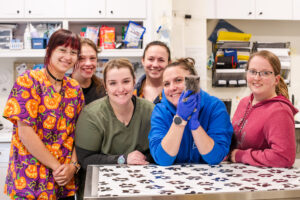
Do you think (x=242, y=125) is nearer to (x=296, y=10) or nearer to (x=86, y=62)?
(x=86, y=62)

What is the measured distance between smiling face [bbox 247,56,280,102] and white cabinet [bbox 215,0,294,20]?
2.28 meters

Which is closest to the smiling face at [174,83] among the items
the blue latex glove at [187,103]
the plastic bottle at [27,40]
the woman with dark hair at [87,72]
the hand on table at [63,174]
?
the blue latex glove at [187,103]

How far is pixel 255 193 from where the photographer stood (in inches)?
43.3

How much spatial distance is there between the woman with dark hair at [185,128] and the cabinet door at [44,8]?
1974 millimetres

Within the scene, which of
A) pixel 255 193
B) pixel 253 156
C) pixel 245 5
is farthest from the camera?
pixel 245 5

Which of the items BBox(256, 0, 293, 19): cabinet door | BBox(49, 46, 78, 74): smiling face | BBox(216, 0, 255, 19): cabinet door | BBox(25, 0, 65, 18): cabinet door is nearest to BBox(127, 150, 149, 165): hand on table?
BBox(49, 46, 78, 74): smiling face

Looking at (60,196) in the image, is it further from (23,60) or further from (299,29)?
(299,29)

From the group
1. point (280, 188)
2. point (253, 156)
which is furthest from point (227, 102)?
point (280, 188)

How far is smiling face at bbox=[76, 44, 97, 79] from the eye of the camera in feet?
7.58

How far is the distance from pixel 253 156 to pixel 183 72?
1.68ft

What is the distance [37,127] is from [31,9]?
1.84 meters

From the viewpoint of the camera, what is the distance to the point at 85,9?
10.2 feet

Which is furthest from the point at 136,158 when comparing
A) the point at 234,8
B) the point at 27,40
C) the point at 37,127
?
the point at 234,8

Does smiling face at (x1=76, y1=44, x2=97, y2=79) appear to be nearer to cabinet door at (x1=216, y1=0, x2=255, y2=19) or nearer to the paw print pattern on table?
the paw print pattern on table
